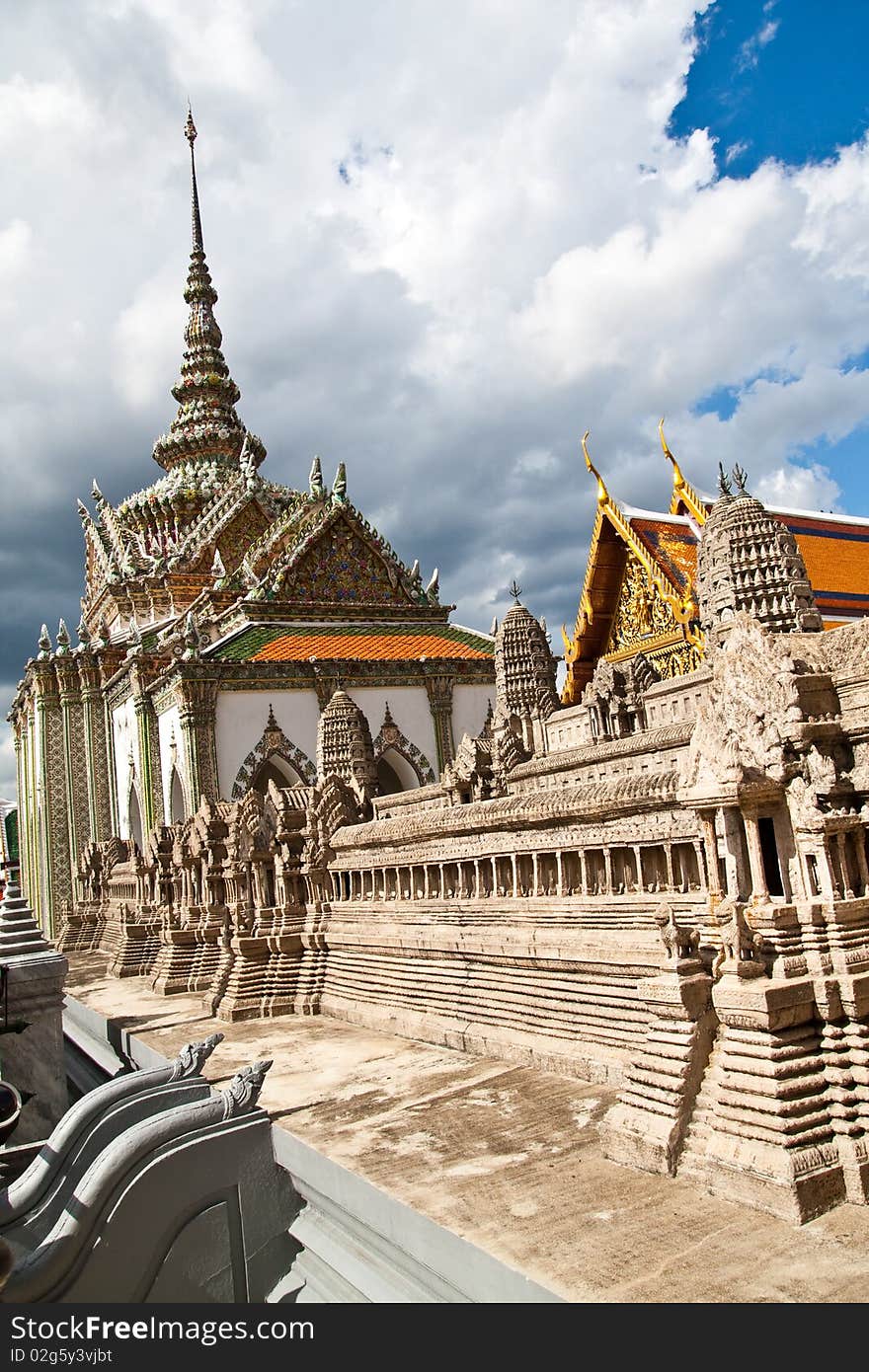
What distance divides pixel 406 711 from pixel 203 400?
18.7m

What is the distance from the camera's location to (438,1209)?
572 centimetres

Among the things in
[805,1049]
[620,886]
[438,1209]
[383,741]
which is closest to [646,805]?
[620,886]

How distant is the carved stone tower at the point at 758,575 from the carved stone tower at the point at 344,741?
11.6 metres

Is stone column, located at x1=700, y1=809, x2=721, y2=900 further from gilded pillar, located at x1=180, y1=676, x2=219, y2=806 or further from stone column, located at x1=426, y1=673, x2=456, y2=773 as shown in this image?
stone column, located at x1=426, y1=673, x2=456, y2=773

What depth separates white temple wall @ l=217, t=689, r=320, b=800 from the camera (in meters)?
26.6

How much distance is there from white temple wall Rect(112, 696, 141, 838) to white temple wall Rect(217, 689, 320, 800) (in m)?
4.10

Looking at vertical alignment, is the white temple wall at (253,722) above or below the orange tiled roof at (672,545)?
below

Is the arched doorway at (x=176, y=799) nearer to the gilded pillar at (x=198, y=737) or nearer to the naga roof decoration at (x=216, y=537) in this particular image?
the gilded pillar at (x=198, y=737)

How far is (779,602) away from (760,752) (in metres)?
6.96

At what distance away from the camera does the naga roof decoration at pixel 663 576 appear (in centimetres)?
1931

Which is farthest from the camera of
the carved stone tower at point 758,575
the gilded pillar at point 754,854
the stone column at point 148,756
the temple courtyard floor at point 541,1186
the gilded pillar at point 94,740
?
the gilded pillar at point 94,740

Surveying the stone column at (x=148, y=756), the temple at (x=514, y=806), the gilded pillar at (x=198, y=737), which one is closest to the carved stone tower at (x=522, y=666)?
the temple at (x=514, y=806)

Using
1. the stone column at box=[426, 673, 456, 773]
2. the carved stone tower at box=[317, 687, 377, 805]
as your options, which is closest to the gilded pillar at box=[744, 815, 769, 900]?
the carved stone tower at box=[317, 687, 377, 805]

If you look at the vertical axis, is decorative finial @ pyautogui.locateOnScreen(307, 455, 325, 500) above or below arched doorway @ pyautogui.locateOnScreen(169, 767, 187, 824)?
above
